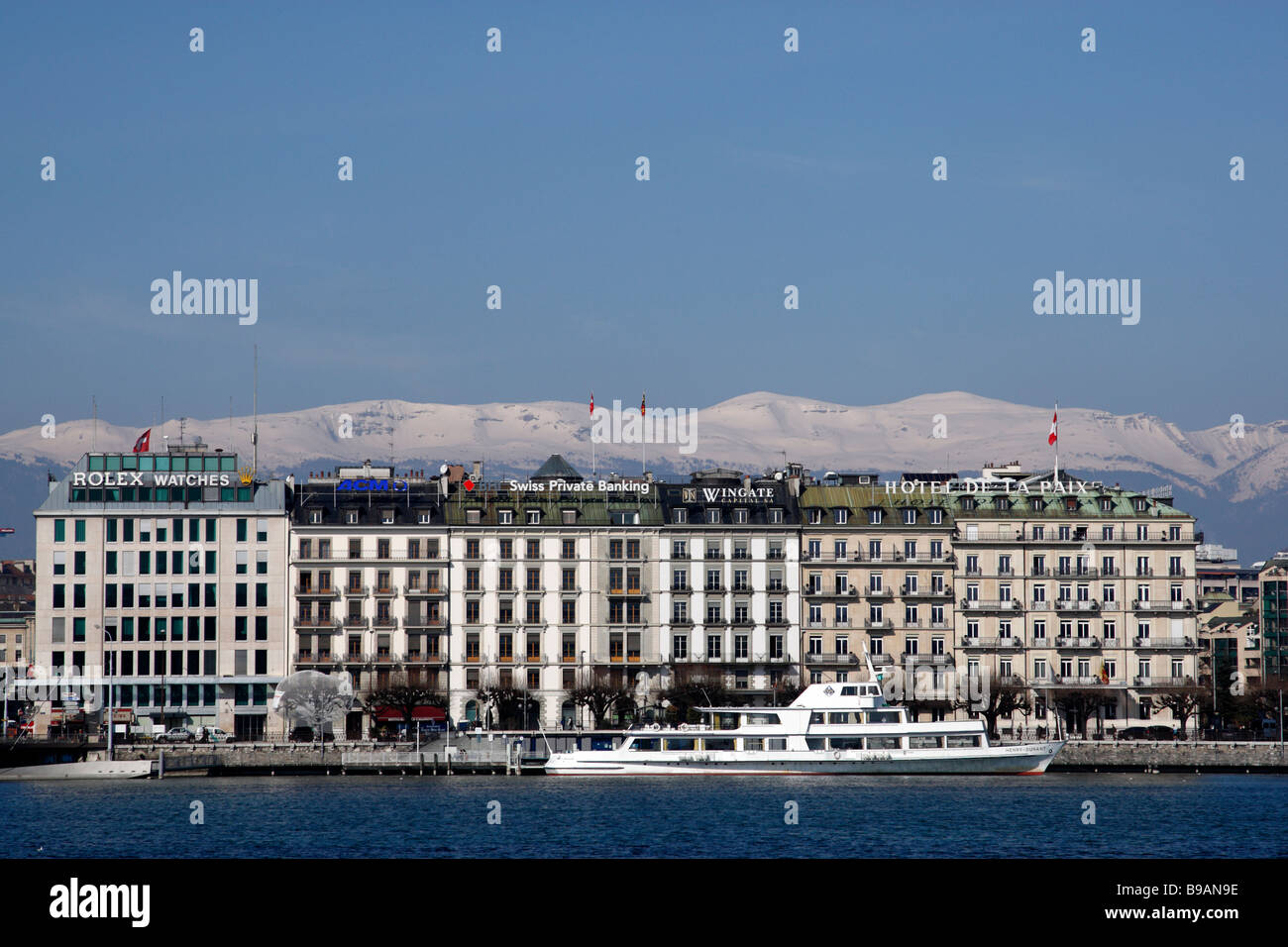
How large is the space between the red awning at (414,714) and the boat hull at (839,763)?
65.2 feet

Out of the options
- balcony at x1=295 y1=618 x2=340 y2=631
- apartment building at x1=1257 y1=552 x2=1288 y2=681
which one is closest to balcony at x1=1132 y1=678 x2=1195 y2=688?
apartment building at x1=1257 y1=552 x2=1288 y2=681

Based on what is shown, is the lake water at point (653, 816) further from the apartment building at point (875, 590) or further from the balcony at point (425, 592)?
the apartment building at point (875, 590)

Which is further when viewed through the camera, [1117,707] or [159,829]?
[1117,707]

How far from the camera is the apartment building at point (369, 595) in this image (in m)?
119

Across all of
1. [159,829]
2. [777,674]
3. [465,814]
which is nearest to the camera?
[159,829]

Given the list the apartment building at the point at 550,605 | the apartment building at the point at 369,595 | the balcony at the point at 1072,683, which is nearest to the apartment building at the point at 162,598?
the apartment building at the point at 369,595

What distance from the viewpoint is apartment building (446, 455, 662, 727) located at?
120m

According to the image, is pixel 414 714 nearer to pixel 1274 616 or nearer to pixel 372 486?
pixel 372 486

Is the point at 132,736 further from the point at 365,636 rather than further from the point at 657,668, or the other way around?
the point at 657,668

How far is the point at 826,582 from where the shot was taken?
122188 mm

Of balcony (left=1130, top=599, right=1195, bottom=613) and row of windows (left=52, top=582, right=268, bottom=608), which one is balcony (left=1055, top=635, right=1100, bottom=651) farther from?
row of windows (left=52, top=582, right=268, bottom=608)
